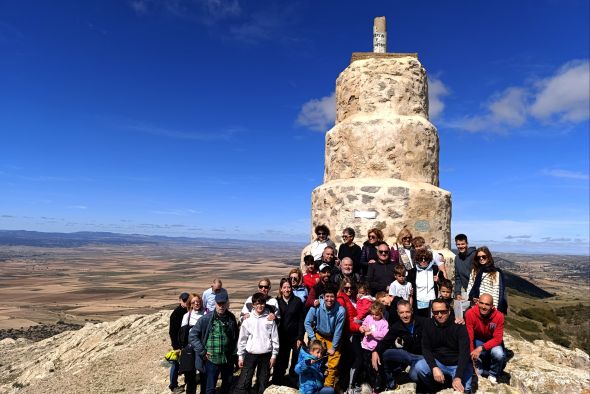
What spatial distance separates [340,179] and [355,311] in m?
3.86

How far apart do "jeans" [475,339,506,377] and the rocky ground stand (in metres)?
0.21

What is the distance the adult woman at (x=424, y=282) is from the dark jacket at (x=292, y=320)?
5.26 feet

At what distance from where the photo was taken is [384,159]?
779 centimetres

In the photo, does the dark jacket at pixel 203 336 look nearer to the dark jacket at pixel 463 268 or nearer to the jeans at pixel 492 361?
the jeans at pixel 492 361

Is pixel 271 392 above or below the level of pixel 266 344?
below

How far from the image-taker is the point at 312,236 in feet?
27.1

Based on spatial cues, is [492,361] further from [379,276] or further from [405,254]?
[405,254]

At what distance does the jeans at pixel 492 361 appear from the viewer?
14.5ft

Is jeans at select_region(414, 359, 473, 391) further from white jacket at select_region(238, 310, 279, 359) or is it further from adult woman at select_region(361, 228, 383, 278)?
adult woman at select_region(361, 228, 383, 278)

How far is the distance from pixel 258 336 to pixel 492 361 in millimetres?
2813

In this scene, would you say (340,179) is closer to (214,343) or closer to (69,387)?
(214,343)

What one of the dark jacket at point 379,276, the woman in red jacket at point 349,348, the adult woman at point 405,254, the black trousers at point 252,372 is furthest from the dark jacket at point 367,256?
the black trousers at point 252,372

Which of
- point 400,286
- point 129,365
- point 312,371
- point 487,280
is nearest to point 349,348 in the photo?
point 312,371

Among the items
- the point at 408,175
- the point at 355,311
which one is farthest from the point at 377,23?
the point at 355,311
